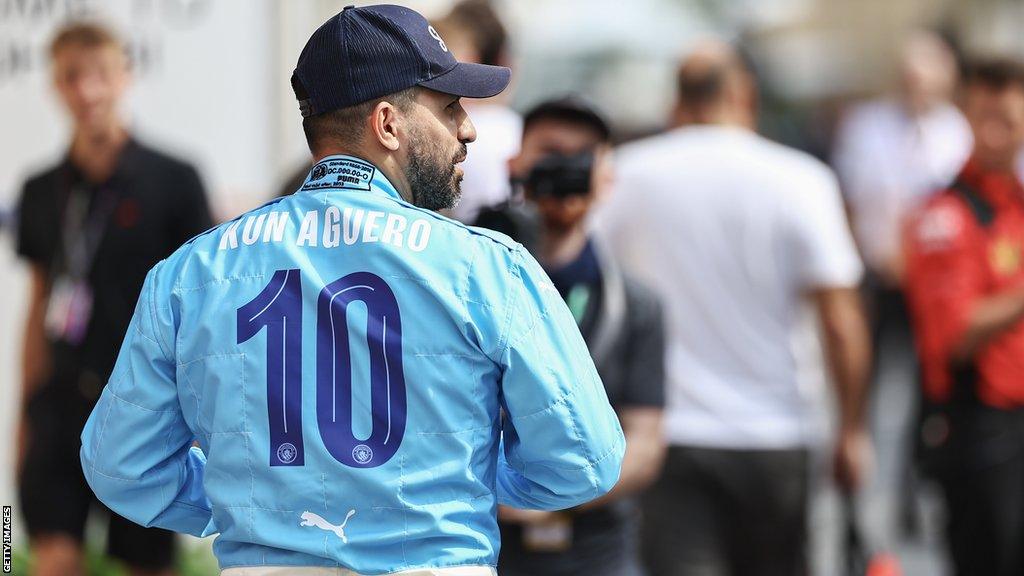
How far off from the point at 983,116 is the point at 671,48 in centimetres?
1681

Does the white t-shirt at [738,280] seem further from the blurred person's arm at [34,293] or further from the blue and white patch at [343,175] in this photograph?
the blue and white patch at [343,175]

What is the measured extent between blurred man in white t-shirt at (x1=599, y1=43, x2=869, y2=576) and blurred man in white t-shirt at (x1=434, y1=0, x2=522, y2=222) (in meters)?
0.65

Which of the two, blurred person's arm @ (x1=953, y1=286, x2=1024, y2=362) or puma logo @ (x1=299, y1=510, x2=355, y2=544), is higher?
puma logo @ (x1=299, y1=510, x2=355, y2=544)

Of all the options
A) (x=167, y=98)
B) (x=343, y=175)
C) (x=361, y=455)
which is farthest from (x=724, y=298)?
(x=361, y=455)

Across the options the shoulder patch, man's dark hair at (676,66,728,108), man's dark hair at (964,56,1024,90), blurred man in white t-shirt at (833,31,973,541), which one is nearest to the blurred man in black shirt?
man's dark hair at (676,66,728,108)

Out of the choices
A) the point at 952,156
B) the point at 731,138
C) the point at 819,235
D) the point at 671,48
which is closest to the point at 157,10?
the point at 731,138

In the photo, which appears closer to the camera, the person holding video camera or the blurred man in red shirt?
the person holding video camera

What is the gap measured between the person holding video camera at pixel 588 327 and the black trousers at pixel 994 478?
150 centimetres

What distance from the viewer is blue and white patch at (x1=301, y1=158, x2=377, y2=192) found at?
2.47 metres

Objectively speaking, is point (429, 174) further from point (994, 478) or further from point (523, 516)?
point (994, 478)

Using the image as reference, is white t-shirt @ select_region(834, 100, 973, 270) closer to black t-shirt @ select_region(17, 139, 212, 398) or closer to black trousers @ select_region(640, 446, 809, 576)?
black trousers @ select_region(640, 446, 809, 576)

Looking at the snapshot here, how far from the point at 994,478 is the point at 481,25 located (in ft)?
7.33

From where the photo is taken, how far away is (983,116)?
213 inches

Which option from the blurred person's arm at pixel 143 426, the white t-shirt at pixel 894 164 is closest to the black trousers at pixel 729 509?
the blurred person's arm at pixel 143 426
